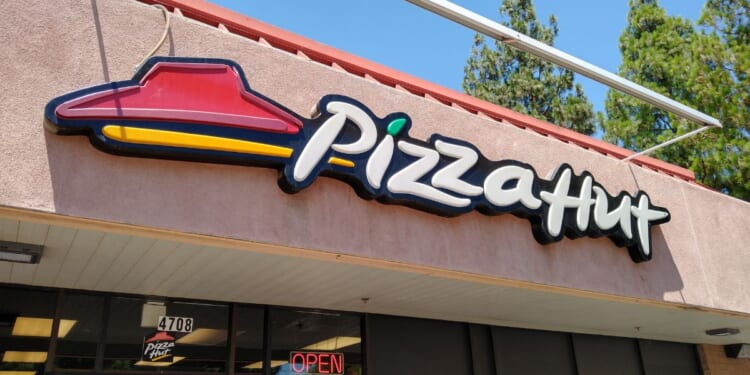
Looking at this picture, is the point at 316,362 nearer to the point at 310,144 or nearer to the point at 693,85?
the point at 310,144

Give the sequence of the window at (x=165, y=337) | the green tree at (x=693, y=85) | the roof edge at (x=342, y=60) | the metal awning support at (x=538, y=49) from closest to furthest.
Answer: the metal awning support at (x=538, y=49) → the roof edge at (x=342, y=60) → the window at (x=165, y=337) → the green tree at (x=693, y=85)

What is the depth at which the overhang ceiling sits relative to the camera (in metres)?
5.28

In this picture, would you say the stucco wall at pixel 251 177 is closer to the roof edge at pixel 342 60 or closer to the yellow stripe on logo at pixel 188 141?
the yellow stripe on logo at pixel 188 141

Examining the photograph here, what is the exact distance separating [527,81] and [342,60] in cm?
2394

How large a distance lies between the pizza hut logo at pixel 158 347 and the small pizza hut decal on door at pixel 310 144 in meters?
2.78

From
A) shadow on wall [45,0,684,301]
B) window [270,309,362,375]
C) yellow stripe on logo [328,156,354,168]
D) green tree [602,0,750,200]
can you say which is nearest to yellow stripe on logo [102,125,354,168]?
shadow on wall [45,0,684,301]

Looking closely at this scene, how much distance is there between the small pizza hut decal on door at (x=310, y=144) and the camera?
4.94 m

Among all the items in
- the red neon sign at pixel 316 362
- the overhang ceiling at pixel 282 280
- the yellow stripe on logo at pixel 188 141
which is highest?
the yellow stripe on logo at pixel 188 141

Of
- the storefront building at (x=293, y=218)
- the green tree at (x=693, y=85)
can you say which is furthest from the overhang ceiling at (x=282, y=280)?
the green tree at (x=693, y=85)

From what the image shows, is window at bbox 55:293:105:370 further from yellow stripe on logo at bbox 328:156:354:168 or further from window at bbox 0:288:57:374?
yellow stripe on logo at bbox 328:156:354:168

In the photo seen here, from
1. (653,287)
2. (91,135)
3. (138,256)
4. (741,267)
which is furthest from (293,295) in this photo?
(741,267)

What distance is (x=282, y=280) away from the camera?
679 centimetres

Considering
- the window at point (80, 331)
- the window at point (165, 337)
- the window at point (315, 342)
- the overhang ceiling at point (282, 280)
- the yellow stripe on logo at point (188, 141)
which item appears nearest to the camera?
the yellow stripe on logo at point (188, 141)

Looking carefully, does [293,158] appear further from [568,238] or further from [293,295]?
[568,238]
